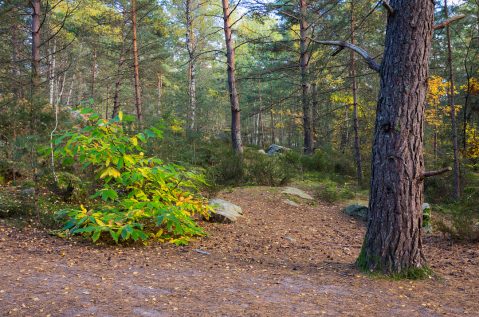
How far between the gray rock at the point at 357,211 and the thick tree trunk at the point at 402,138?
4.07 meters

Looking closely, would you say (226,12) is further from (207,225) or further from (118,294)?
(118,294)

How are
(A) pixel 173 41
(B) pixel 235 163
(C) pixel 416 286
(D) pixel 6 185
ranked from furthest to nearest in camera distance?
(A) pixel 173 41, (B) pixel 235 163, (D) pixel 6 185, (C) pixel 416 286

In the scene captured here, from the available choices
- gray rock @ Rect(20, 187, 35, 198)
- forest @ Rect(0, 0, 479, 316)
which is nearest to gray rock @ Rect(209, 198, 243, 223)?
forest @ Rect(0, 0, 479, 316)

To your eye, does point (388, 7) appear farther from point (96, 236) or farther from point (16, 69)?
point (16, 69)

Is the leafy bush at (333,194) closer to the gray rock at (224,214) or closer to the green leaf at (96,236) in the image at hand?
the gray rock at (224,214)

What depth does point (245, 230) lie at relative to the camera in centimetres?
623

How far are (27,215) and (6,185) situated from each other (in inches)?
68.4

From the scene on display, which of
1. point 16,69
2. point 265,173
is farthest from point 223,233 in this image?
point 16,69

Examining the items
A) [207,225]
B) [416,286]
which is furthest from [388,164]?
[207,225]

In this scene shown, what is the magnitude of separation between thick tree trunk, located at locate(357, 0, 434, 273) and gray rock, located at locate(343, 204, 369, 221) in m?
4.07

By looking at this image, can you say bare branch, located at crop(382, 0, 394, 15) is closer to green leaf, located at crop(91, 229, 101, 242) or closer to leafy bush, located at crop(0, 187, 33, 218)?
green leaf, located at crop(91, 229, 101, 242)

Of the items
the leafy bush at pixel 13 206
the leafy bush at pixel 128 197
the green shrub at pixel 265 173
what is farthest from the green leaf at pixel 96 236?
the green shrub at pixel 265 173

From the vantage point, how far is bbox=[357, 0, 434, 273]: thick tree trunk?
12.6 feet

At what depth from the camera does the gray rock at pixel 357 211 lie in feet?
26.3
